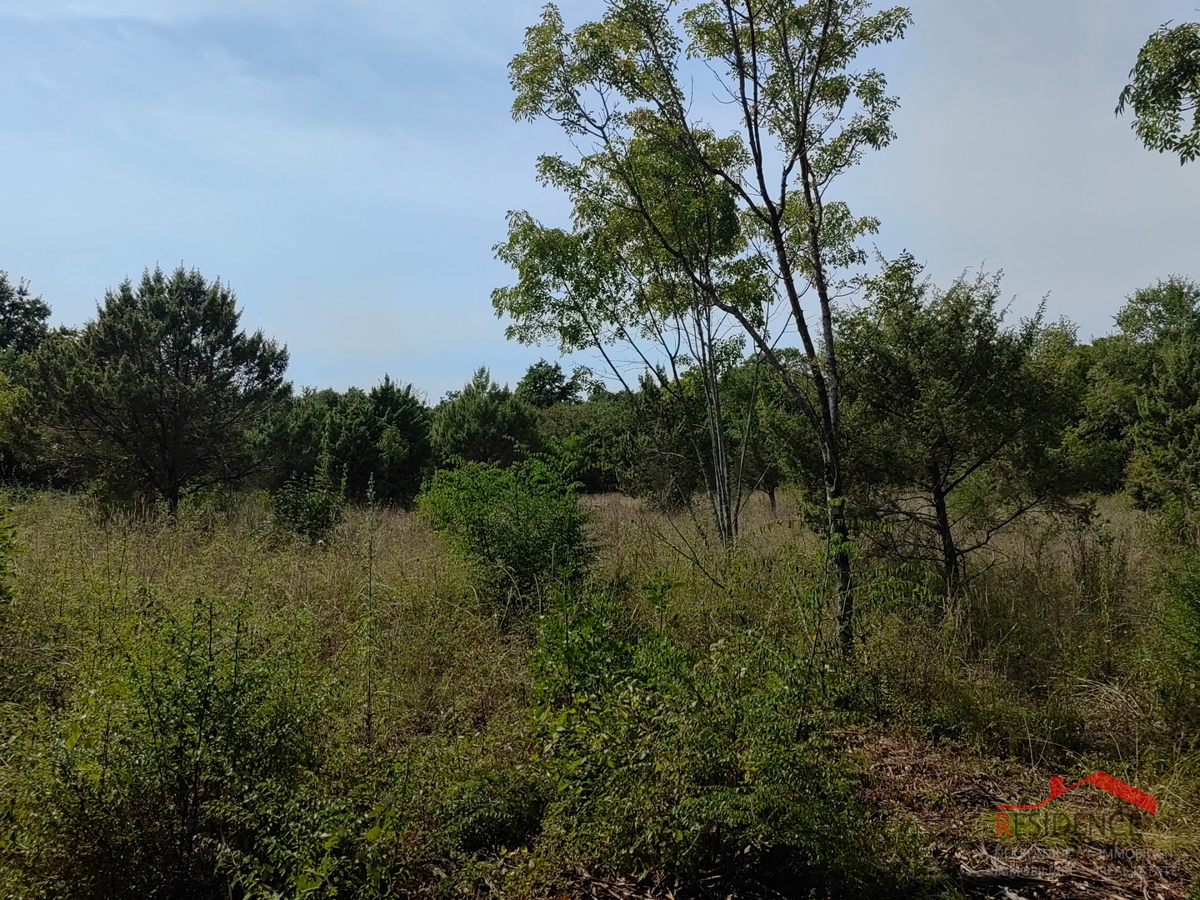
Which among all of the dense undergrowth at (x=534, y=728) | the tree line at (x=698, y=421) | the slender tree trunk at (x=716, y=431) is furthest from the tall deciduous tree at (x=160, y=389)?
the slender tree trunk at (x=716, y=431)

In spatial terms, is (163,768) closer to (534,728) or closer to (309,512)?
(534,728)

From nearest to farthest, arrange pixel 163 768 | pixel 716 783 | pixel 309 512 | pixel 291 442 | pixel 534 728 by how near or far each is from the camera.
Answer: pixel 163 768 < pixel 716 783 < pixel 534 728 < pixel 309 512 < pixel 291 442

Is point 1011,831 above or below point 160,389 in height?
below

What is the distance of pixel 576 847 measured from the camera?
2902mm

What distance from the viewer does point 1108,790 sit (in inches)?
149

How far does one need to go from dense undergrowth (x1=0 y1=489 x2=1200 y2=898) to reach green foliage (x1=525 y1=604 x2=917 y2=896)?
1 cm

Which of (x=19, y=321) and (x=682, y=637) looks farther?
(x=19, y=321)

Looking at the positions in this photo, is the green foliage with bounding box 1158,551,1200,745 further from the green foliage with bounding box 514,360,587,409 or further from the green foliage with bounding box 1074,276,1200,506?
the green foliage with bounding box 514,360,587,409

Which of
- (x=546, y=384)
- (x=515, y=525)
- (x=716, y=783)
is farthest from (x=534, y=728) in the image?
(x=546, y=384)

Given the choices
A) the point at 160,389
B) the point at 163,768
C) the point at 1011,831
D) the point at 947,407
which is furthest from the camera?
the point at 160,389

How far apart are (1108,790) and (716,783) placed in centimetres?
235

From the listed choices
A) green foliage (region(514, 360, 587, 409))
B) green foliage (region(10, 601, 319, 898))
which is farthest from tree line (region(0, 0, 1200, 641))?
green foliage (region(514, 360, 587, 409))

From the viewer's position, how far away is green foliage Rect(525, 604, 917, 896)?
269cm

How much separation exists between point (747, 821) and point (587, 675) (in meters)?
1.32
